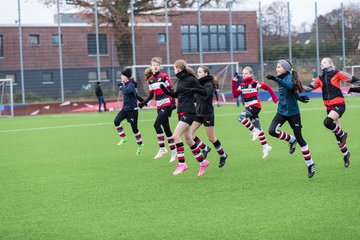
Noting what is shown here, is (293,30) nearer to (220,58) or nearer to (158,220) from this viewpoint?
(220,58)

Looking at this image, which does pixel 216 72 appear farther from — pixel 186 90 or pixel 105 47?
pixel 186 90

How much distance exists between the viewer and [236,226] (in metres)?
7.67

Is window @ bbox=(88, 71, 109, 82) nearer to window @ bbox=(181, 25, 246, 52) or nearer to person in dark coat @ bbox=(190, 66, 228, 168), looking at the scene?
window @ bbox=(181, 25, 246, 52)

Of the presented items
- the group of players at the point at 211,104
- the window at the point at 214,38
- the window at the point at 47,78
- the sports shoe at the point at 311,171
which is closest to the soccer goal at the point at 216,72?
the window at the point at 214,38

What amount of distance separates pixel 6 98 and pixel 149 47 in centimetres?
1055

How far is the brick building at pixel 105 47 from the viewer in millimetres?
40250

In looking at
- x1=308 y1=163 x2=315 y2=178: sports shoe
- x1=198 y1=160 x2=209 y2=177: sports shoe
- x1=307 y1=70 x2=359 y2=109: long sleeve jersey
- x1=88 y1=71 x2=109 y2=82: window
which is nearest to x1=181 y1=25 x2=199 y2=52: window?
x1=88 y1=71 x2=109 y2=82: window

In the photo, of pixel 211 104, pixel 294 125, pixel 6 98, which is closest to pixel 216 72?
pixel 6 98

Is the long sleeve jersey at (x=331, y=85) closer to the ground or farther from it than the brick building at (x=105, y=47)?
closer to the ground

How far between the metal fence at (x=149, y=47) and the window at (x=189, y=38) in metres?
0.07

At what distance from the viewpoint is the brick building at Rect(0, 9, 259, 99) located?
4025 centimetres

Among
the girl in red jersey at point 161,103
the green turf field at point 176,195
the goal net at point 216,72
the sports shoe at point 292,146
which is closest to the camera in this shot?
the green turf field at point 176,195

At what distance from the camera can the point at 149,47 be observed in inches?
1758

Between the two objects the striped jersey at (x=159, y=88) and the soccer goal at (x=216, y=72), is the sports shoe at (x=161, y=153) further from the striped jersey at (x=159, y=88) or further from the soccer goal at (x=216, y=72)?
the soccer goal at (x=216, y=72)
